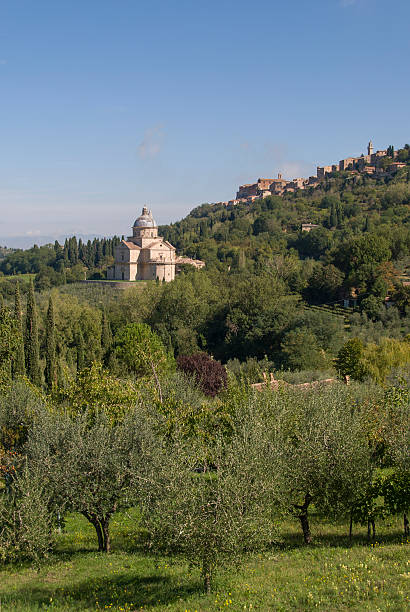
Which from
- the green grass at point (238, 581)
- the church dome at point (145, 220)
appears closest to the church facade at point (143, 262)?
the church dome at point (145, 220)

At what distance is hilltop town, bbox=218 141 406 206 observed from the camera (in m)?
122

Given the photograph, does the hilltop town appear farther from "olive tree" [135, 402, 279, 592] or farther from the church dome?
"olive tree" [135, 402, 279, 592]

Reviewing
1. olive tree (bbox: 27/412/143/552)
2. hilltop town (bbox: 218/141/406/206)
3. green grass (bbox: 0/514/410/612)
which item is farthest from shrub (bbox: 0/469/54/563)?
hilltop town (bbox: 218/141/406/206)

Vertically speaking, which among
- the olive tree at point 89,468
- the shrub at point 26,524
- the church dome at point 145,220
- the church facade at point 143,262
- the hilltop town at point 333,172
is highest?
the hilltop town at point 333,172

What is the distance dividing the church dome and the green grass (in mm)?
65353

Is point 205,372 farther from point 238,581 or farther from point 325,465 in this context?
point 238,581

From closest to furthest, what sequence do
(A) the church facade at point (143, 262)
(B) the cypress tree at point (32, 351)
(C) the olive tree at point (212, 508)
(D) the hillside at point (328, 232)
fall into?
(C) the olive tree at point (212, 508), (B) the cypress tree at point (32, 351), (D) the hillside at point (328, 232), (A) the church facade at point (143, 262)

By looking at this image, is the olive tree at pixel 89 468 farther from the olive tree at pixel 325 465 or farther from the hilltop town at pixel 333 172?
the hilltop town at pixel 333 172

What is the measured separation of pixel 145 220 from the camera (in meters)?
76.3

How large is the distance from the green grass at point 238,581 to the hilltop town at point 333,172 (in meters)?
114

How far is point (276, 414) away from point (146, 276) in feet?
186

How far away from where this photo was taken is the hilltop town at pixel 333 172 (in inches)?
4792

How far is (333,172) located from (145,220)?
256 feet

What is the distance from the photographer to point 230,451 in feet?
33.2
